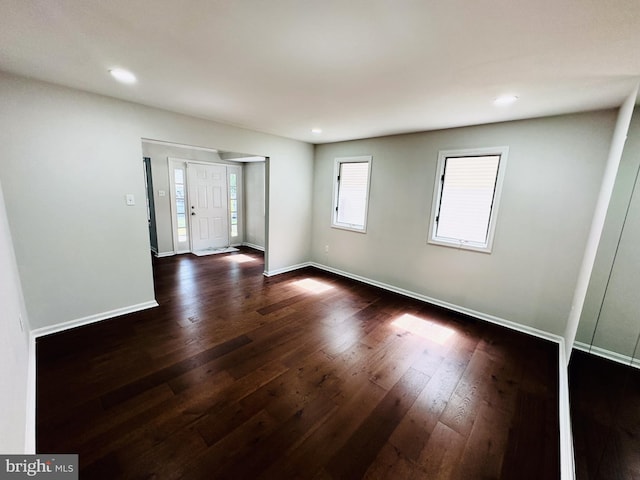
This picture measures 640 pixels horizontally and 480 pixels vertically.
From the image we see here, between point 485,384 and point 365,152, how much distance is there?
3431 millimetres

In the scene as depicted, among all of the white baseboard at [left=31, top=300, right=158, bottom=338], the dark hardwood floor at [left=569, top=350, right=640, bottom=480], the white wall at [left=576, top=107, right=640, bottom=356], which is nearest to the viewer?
the dark hardwood floor at [left=569, top=350, right=640, bottom=480]

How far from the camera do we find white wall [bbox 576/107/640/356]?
173 cm

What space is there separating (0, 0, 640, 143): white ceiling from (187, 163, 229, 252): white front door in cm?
334

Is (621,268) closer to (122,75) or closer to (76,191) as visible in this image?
(122,75)

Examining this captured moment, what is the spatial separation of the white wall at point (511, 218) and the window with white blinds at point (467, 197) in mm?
91

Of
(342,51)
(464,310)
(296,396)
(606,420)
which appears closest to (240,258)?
(296,396)

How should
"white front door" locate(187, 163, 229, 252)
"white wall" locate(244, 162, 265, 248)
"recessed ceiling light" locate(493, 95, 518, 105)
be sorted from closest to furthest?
"recessed ceiling light" locate(493, 95, 518, 105)
"white front door" locate(187, 163, 229, 252)
"white wall" locate(244, 162, 265, 248)

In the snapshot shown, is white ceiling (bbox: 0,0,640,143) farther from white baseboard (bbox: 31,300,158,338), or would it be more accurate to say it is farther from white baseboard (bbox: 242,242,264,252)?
white baseboard (bbox: 242,242,264,252)

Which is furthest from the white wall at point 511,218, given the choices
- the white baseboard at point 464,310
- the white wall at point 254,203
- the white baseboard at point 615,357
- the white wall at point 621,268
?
the white wall at point 254,203

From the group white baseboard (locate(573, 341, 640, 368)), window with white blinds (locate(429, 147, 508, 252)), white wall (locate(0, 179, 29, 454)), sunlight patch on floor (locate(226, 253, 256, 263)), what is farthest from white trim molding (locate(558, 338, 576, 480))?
sunlight patch on floor (locate(226, 253, 256, 263))

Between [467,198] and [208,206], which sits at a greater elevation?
[467,198]

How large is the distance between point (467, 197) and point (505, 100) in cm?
124

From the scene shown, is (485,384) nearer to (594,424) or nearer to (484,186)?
(594,424)

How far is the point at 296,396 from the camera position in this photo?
1950mm
